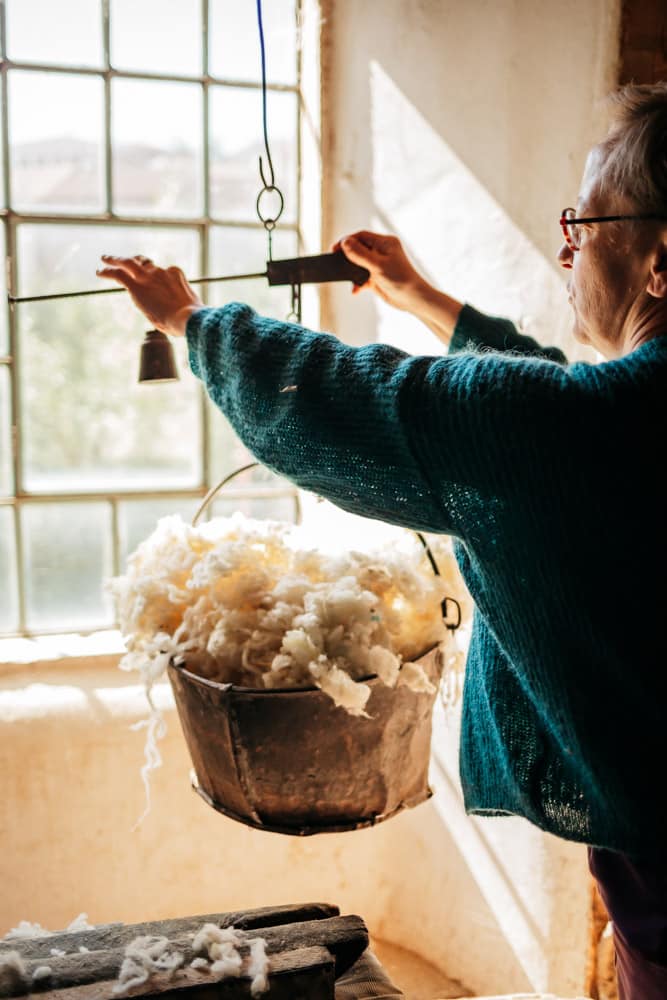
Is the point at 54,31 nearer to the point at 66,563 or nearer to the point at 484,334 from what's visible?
the point at 66,563

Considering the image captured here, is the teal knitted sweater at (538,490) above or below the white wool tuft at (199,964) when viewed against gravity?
above

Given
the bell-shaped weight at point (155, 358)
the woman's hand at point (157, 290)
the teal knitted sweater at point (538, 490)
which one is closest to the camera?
the teal knitted sweater at point (538, 490)

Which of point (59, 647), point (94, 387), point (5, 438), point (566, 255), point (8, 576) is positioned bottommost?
point (59, 647)

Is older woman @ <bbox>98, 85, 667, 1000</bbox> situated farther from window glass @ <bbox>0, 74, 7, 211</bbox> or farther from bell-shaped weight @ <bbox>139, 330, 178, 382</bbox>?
window glass @ <bbox>0, 74, 7, 211</bbox>

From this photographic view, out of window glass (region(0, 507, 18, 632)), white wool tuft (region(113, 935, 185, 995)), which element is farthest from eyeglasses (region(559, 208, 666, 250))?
window glass (region(0, 507, 18, 632))

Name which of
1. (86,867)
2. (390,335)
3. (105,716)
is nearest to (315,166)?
(390,335)

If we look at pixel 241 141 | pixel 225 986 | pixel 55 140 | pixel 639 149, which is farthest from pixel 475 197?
pixel 225 986

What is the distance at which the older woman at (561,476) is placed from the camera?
0.91 metres

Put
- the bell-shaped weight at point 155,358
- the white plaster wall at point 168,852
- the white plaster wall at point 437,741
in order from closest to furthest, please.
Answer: the bell-shaped weight at point 155,358, the white plaster wall at point 437,741, the white plaster wall at point 168,852

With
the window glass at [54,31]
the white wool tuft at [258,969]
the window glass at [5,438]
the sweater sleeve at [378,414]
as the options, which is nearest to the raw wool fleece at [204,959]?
the white wool tuft at [258,969]

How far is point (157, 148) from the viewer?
2.55 metres

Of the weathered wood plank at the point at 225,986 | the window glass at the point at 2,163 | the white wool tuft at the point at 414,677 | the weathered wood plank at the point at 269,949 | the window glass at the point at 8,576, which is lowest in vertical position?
the weathered wood plank at the point at 269,949

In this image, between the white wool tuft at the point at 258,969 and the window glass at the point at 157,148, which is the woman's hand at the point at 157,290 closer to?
the white wool tuft at the point at 258,969

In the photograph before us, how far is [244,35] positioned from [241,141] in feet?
0.92
